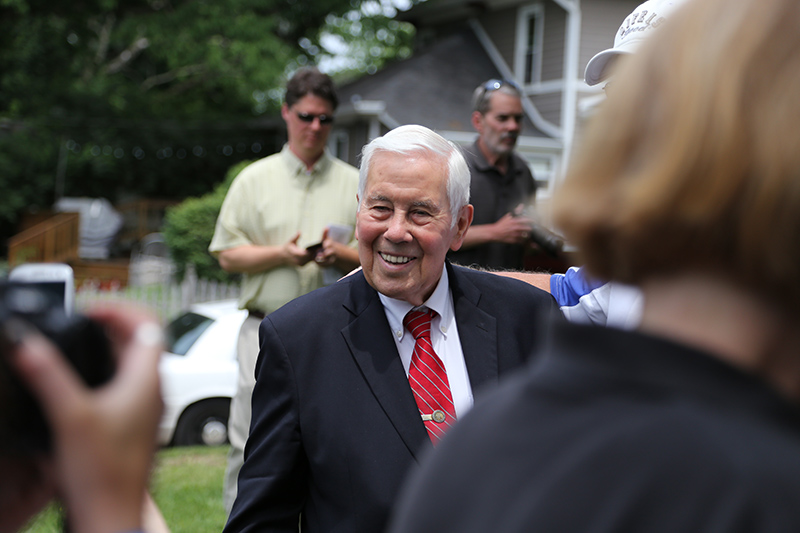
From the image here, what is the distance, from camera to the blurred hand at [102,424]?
81 cm

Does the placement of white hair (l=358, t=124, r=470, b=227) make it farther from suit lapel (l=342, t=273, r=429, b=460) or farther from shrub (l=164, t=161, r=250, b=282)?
shrub (l=164, t=161, r=250, b=282)

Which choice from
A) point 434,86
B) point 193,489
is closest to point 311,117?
point 193,489

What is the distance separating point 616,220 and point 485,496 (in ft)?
1.09

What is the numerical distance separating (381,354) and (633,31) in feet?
4.23

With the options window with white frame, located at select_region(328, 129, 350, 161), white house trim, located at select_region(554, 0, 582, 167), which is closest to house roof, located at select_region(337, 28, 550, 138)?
white house trim, located at select_region(554, 0, 582, 167)

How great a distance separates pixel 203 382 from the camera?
776 cm

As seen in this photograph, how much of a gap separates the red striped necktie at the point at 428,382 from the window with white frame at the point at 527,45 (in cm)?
1720

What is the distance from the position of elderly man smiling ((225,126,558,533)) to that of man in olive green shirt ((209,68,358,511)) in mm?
1846

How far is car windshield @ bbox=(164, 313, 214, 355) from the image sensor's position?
27.0 feet

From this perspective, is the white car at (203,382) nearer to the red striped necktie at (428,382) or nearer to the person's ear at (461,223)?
the person's ear at (461,223)

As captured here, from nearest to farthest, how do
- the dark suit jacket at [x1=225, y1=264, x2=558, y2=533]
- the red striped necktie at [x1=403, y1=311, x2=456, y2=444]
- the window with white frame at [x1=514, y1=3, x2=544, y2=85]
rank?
the dark suit jacket at [x1=225, y1=264, x2=558, y2=533], the red striped necktie at [x1=403, y1=311, x2=456, y2=444], the window with white frame at [x1=514, y1=3, x2=544, y2=85]

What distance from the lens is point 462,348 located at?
243 centimetres

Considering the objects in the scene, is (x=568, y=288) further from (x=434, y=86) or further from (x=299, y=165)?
(x=434, y=86)

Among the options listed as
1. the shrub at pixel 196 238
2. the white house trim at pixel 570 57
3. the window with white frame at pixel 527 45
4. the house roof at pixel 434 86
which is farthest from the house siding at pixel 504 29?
the shrub at pixel 196 238
